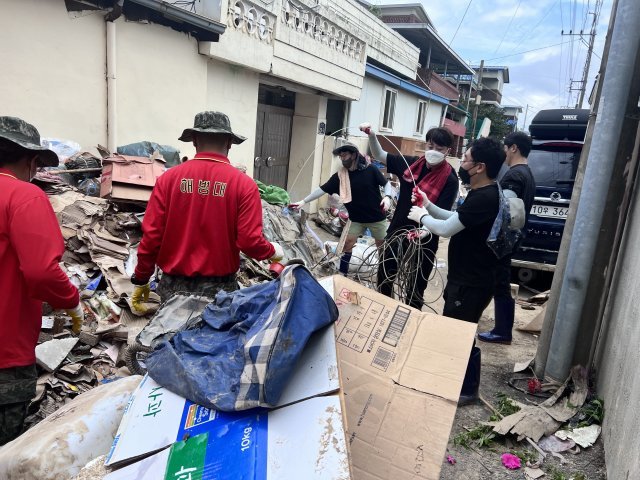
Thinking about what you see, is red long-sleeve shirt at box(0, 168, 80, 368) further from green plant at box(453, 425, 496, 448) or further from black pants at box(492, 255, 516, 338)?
black pants at box(492, 255, 516, 338)

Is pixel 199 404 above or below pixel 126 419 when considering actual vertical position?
above

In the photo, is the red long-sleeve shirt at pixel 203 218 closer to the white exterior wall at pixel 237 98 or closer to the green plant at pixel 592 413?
the green plant at pixel 592 413

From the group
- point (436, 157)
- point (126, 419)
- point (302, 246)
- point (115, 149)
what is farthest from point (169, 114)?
point (126, 419)

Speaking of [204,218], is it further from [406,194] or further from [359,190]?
[359,190]


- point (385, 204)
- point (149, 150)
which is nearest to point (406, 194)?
point (385, 204)

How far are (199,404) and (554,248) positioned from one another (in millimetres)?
5498

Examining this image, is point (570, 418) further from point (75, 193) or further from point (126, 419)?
point (75, 193)

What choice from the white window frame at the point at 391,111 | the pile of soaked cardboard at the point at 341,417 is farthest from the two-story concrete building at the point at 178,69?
the pile of soaked cardboard at the point at 341,417

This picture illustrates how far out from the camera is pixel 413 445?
1854mm

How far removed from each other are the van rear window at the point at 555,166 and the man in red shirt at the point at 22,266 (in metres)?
5.85

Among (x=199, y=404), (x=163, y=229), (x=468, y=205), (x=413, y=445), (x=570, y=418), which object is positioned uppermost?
(x=468, y=205)

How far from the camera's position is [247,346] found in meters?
1.59

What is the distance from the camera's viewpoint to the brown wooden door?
942 cm

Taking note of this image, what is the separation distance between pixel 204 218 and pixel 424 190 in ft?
7.70
